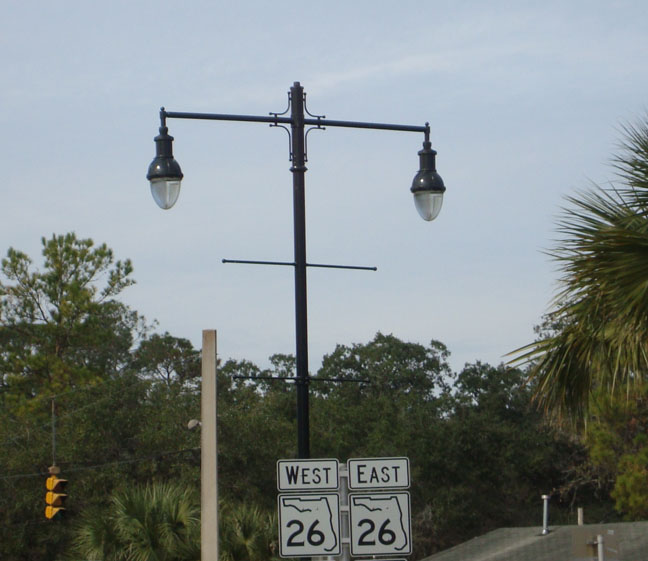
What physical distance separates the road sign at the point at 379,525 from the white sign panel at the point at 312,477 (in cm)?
19

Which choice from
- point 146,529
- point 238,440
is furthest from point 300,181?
point 238,440

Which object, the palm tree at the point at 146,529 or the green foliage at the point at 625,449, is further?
the green foliage at the point at 625,449

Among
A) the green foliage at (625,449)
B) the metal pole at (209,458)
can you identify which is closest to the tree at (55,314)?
the green foliage at (625,449)

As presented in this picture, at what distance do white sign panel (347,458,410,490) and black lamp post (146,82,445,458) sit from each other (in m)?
1.18

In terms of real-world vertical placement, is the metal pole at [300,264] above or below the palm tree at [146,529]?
above

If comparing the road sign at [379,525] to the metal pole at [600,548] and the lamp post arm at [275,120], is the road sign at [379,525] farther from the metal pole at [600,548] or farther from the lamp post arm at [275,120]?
the metal pole at [600,548]

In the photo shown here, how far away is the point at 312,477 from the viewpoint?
7586 millimetres

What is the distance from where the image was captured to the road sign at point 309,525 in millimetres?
7457

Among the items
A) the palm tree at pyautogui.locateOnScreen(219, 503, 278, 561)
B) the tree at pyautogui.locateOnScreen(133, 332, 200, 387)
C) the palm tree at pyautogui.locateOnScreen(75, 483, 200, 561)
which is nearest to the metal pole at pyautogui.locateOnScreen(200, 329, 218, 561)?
the palm tree at pyautogui.locateOnScreen(219, 503, 278, 561)

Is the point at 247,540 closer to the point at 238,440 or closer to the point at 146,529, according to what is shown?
the point at 146,529

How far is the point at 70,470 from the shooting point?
37438mm

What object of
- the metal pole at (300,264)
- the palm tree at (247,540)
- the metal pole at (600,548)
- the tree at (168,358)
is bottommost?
the metal pole at (600,548)

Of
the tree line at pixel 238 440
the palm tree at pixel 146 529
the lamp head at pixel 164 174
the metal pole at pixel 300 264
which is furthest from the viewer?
the tree line at pixel 238 440

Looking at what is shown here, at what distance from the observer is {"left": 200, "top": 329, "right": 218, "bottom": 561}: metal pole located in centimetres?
1036
